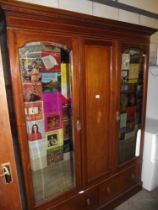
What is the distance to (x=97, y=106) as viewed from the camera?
1636 millimetres

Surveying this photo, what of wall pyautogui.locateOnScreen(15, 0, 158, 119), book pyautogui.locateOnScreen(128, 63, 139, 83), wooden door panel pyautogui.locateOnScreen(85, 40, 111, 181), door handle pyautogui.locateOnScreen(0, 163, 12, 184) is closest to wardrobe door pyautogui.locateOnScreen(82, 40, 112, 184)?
wooden door panel pyautogui.locateOnScreen(85, 40, 111, 181)

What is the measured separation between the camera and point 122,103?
1857 millimetres

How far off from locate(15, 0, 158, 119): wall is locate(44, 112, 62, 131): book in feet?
3.14

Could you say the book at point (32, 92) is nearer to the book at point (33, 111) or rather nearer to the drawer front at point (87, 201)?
the book at point (33, 111)

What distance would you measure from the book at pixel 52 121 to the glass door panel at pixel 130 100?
29.9 inches

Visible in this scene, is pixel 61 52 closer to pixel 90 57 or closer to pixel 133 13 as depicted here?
pixel 90 57

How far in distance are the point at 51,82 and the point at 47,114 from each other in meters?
0.27

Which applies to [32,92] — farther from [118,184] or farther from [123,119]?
[118,184]

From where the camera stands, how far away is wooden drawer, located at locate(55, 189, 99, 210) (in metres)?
1.58

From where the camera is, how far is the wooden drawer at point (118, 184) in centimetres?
186

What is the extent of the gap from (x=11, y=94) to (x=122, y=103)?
1.17 metres

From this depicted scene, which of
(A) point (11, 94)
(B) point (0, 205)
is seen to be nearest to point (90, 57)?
(A) point (11, 94)

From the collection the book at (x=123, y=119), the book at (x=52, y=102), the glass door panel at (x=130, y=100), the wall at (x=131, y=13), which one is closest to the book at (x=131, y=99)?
the glass door panel at (x=130, y=100)

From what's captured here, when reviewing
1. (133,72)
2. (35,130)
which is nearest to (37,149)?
(35,130)
